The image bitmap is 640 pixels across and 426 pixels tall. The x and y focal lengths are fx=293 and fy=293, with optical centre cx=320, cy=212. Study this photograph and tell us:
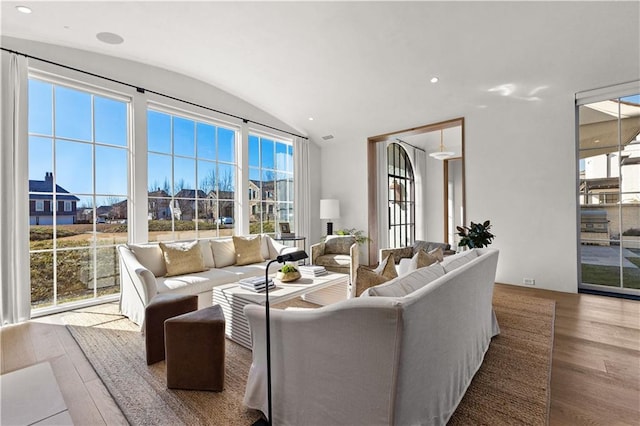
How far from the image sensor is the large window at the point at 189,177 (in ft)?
14.8

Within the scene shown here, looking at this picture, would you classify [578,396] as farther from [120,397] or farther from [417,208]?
[417,208]

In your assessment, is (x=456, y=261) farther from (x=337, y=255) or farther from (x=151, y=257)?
(x=151, y=257)

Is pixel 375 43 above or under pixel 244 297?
above

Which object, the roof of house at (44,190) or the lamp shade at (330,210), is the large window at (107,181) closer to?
the roof of house at (44,190)

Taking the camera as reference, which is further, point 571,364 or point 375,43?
point 375,43

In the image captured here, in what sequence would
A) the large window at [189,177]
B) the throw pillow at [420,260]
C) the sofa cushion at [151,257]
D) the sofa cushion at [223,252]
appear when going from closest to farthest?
the throw pillow at [420,260], the sofa cushion at [151,257], the sofa cushion at [223,252], the large window at [189,177]

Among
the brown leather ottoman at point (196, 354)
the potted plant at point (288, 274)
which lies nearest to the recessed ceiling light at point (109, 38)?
the potted plant at point (288, 274)

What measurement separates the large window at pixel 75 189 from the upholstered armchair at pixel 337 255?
116 inches

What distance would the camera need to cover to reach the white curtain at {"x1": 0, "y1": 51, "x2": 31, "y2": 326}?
3127 millimetres

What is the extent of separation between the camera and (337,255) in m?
5.16

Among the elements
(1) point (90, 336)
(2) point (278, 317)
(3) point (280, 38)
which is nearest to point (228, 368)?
(2) point (278, 317)

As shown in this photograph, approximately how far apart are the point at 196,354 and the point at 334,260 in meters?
3.13

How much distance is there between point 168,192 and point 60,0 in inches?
97.8

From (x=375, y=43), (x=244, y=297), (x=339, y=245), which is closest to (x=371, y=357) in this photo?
(x=244, y=297)
